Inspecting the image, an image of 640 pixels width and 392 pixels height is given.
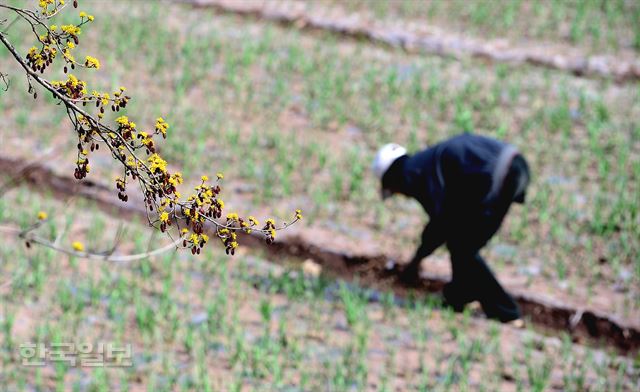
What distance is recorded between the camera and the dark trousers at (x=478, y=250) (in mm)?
4762

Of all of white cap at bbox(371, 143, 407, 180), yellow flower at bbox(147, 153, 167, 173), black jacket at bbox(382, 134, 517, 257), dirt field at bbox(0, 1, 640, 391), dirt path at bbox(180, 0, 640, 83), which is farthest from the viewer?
dirt path at bbox(180, 0, 640, 83)

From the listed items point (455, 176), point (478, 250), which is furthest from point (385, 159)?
point (478, 250)

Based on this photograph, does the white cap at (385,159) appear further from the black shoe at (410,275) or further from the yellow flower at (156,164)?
the yellow flower at (156,164)

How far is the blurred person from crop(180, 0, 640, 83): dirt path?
396 centimetres

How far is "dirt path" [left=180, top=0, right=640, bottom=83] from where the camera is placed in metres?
8.45

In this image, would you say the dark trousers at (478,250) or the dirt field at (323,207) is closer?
the dirt field at (323,207)

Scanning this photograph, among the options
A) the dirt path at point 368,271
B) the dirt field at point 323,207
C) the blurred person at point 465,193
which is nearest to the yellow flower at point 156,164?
the dirt field at point 323,207

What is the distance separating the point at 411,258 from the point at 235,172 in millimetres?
1664

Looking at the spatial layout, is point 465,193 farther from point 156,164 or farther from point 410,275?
point 156,164

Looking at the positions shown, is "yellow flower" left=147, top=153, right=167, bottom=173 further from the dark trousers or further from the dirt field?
the dark trousers

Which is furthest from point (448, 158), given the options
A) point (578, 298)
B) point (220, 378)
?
point (220, 378)

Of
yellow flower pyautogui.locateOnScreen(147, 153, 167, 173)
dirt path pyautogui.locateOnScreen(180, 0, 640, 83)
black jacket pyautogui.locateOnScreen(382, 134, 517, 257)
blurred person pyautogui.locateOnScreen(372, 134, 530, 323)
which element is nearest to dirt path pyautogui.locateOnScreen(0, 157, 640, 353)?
blurred person pyautogui.locateOnScreen(372, 134, 530, 323)

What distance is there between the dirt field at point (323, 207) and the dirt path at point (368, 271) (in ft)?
0.16

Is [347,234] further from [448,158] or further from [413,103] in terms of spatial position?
[413,103]
